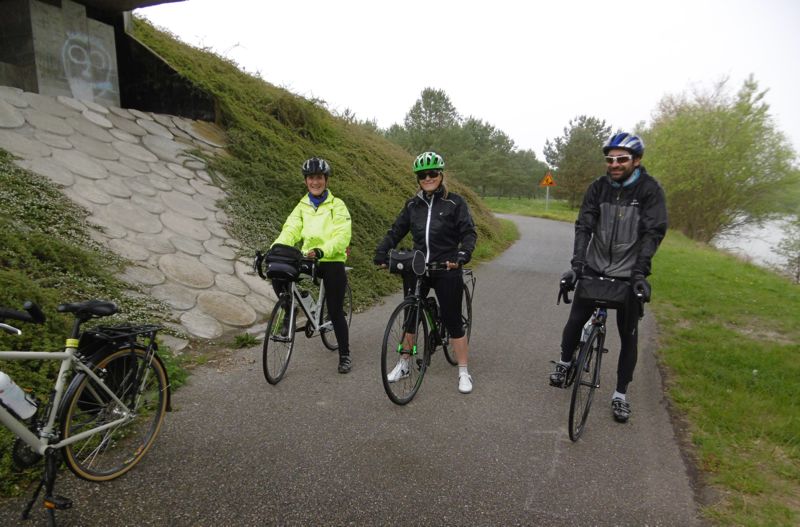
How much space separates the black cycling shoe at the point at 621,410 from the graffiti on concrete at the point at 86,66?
10179mm

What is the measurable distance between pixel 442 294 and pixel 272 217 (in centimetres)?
503

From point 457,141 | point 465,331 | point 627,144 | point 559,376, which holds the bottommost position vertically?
point 559,376

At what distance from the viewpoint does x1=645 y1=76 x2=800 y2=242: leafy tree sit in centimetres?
2580

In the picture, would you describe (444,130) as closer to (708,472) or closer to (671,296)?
(671,296)

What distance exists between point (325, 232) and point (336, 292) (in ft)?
1.98

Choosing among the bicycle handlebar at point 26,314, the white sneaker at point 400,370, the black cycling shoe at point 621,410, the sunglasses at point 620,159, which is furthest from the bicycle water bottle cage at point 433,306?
the bicycle handlebar at point 26,314

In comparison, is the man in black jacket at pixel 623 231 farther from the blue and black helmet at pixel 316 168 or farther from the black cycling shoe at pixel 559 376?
the blue and black helmet at pixel 316 168

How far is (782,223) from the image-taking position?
1069 inches

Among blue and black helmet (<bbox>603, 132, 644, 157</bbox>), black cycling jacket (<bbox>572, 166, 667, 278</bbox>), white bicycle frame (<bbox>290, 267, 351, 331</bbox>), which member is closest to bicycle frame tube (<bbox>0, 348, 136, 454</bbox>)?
white bicycle frame (<bbox>290, 267, 351, 331</bbox>)

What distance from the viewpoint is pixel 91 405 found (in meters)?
2.50

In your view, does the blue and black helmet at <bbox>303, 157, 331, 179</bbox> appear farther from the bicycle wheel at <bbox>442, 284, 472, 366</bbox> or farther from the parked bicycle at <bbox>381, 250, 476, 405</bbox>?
the bicycle wheel at <bbox>442, 284, 472, 366</bbox>

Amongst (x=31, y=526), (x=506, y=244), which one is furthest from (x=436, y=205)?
(x=506, y=244)

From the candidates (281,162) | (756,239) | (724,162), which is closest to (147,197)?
(281,162)

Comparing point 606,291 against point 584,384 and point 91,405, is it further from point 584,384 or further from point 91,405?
point 91,405
